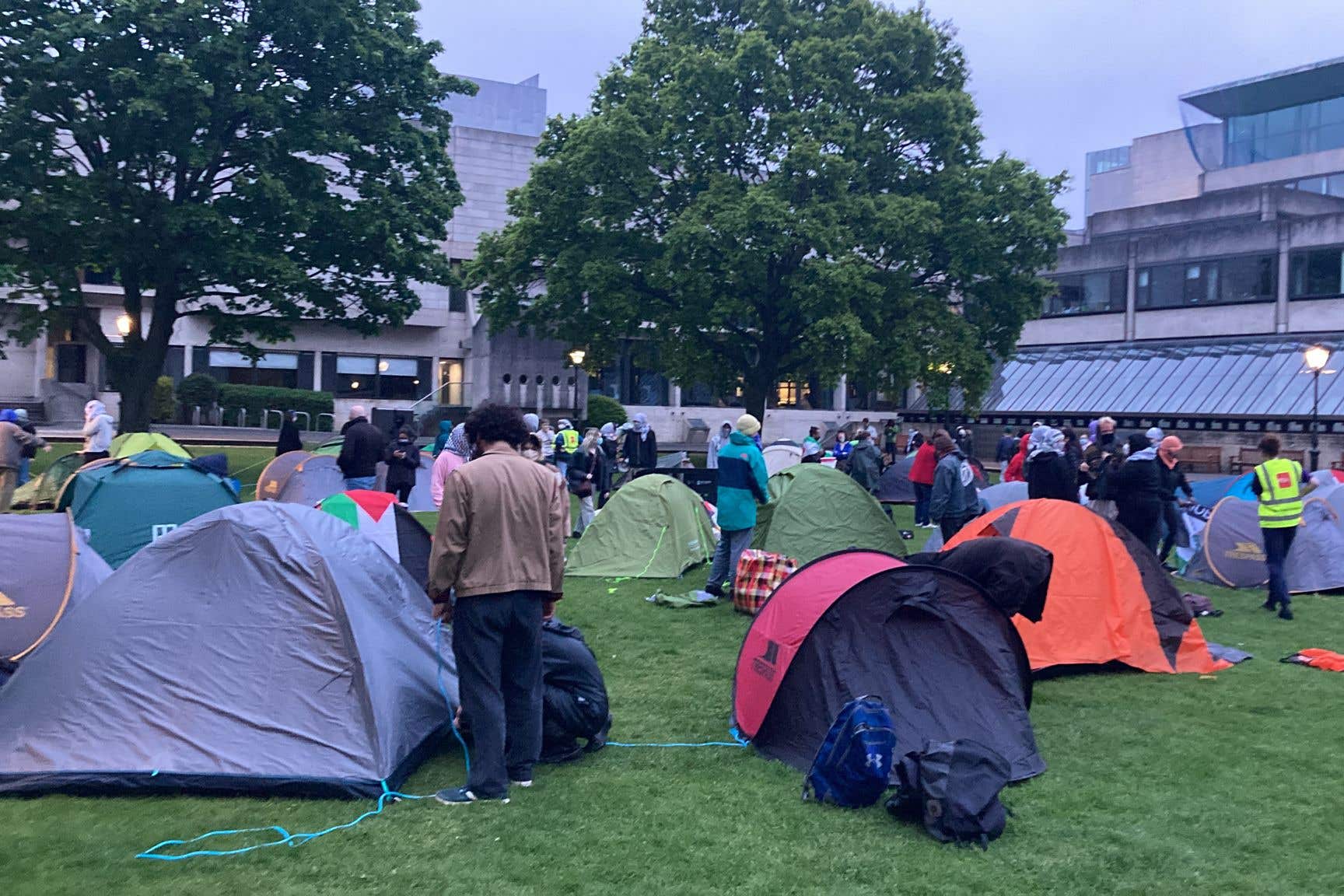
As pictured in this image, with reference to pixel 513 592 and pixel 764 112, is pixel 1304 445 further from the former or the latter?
pixel 513 592

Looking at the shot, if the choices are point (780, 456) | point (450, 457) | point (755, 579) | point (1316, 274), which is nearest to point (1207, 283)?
point (1316, 274)

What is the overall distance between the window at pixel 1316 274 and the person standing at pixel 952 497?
35005 millimetres

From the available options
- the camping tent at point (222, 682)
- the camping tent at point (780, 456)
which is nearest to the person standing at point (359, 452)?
the camping tent at point (222, 682)

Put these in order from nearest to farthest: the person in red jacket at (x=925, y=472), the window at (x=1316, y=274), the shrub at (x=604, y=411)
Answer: the person in red jacket at (x=925, y=472) → the shrub at (x=604, y=411) → the window at (x=1316, y=274)

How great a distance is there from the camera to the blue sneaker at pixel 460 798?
5.23m

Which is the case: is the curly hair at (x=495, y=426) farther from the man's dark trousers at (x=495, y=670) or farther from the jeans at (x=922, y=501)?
the jeans at (x=922, y=501)

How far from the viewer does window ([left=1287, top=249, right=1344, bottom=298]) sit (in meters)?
39.3

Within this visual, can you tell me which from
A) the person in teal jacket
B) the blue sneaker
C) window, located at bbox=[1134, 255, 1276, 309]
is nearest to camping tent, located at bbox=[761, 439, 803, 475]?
the person in teal jacket

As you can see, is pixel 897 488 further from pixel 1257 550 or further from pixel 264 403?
pixel 264 403

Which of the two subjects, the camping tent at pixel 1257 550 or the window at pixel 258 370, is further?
the window at pixel 258 370

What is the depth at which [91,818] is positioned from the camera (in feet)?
16.0

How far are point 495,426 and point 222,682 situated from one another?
1.88 metres

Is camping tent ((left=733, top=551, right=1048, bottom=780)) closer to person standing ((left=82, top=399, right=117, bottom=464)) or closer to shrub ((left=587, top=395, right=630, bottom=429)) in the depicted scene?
person standing ((left=82, top=399, right=117, bottom=464))

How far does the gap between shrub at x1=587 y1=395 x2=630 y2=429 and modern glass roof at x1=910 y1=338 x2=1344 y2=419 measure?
14.6m
